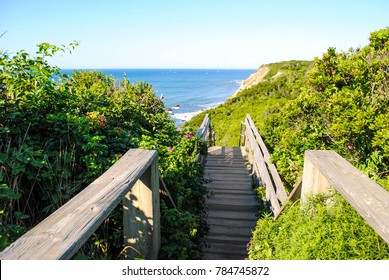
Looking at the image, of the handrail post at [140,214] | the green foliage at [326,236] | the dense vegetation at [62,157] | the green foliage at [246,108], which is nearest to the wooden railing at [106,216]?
the handrail post at [140,214]

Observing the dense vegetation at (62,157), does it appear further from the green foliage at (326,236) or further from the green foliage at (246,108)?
the green foliage at (246,108)

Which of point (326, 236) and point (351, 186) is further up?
point (351, 186)

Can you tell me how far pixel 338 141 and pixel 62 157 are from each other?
3549 millimetres

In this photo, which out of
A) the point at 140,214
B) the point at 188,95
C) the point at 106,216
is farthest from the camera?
the point at 188,95

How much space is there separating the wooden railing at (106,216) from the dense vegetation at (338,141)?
3.34ft

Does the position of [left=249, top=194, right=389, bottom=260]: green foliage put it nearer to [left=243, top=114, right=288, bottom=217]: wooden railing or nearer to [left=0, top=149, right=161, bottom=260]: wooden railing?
[left=243, top=114, right=288, bottom=217]: wooden railing

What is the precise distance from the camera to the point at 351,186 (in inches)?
58.8

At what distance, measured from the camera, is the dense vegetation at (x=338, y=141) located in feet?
5.57

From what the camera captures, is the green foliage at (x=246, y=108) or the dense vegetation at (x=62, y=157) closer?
the dense vegetation at (x=62, y=157)

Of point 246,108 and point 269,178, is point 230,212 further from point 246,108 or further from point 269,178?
point 246,108

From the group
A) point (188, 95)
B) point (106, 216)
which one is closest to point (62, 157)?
point (106, 216)

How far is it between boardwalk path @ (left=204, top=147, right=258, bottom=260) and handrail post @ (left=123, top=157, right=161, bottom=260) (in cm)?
137
